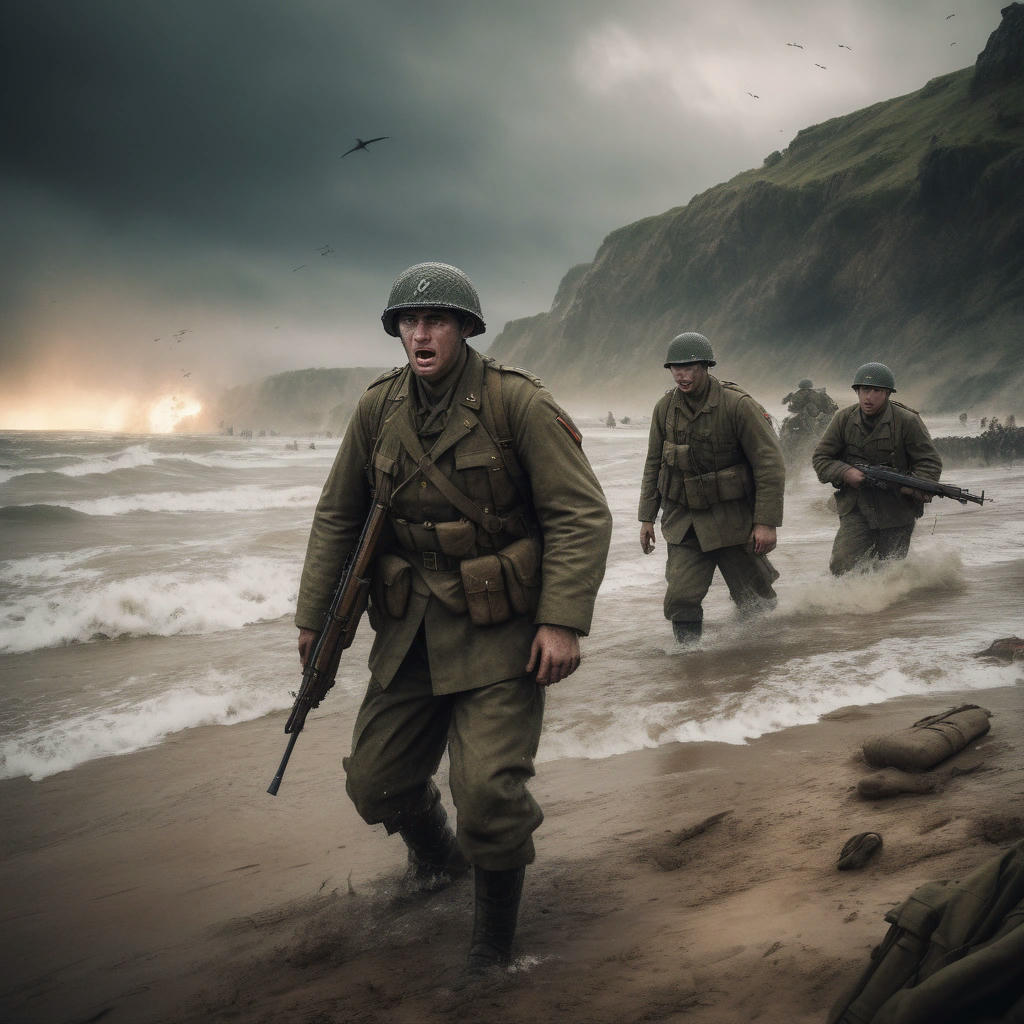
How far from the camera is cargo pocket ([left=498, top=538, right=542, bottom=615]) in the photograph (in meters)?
2.90

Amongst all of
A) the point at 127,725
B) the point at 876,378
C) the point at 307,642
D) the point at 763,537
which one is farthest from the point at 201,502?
the point at 307,642

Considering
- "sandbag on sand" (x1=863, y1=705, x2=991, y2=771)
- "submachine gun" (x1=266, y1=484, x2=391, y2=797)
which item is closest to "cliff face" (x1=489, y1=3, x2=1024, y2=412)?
"sandbag on sand" (x1=863, y1=705, x2=991, y2=771)

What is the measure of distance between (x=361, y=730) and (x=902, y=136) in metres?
86.0

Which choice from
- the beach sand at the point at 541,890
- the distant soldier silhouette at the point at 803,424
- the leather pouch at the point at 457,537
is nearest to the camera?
the beach sand at the point at 541,890

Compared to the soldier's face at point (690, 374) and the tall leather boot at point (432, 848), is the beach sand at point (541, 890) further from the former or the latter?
the soldier's face at point (690, 374)

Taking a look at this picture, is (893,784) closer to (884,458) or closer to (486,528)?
(486,528)

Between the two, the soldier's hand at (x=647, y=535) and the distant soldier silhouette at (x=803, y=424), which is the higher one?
the distant soldier silhouette at (x=803, y=424)

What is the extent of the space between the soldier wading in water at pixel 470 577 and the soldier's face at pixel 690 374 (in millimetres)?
3196

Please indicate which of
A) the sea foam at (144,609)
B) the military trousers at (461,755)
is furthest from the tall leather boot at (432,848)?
the sea foam at (144,609)

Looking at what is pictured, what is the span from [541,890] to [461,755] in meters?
0.81

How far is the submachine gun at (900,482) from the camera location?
7102 millimetres

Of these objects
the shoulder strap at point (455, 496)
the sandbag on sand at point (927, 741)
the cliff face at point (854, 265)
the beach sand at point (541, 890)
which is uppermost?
the cliff face at point (854, 265)

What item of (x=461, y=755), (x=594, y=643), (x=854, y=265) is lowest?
(x=594, y=643)

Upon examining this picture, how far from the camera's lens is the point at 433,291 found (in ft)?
9.76
